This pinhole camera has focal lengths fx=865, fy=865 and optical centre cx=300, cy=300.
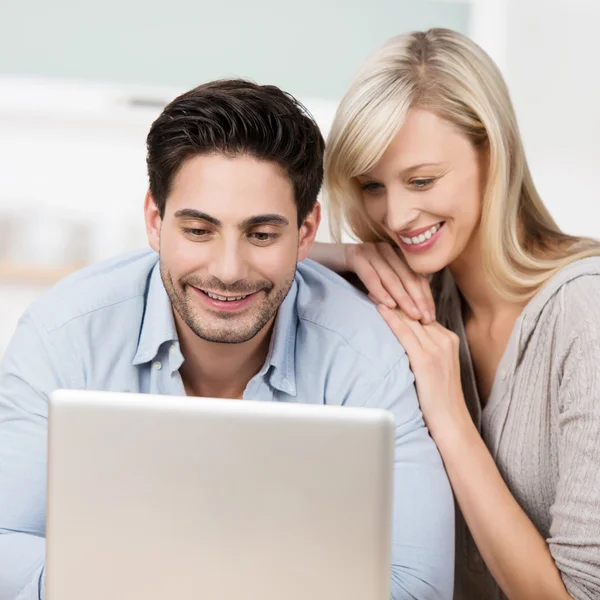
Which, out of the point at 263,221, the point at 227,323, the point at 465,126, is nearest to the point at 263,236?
the point at 263,221

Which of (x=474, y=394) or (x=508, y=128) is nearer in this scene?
(x=508, y=128)

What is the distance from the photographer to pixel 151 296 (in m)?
1.48

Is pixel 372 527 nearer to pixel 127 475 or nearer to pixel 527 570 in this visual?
pixel 127 475

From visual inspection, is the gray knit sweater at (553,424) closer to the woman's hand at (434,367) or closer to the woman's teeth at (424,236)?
the woman's hand at (434,367)

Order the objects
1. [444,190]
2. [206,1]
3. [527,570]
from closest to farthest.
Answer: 1. [527,570]
2. [444,190]
3. [206,1]

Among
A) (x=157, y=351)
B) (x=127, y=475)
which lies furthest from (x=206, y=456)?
(x=157, y=351)

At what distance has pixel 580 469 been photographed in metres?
1.24

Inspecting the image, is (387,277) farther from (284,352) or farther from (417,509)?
(417,509)

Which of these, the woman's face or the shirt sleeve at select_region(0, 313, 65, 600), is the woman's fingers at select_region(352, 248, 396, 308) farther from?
the shirt sleeve at select_region(0, 313, 65, 600)

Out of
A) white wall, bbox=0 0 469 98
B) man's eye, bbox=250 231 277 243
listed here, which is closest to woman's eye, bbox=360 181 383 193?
man's eye, bbox=250 231 277 243

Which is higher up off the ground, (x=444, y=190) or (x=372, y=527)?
(x=444, y=190)

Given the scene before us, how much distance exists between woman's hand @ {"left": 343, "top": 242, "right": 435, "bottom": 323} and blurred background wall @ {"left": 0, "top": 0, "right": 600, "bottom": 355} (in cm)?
147

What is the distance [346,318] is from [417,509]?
14.1 inches

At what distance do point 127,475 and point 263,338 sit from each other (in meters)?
0.76
